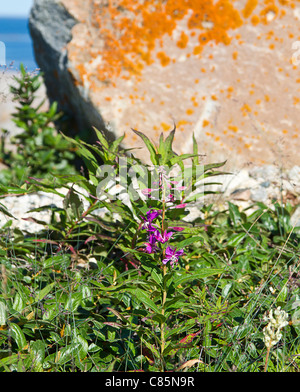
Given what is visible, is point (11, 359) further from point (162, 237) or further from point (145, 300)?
point (162, 237)

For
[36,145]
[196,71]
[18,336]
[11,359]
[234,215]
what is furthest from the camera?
[36,145]

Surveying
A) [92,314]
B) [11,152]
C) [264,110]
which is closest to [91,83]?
[11,152]

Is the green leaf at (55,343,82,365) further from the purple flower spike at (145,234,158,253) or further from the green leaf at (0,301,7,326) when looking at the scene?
the purple flower spike at (145,234,158,253)

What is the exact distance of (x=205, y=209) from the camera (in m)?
2.77

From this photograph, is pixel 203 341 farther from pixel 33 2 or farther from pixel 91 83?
pixel 33 2

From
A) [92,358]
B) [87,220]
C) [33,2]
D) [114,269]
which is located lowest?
[92,358]

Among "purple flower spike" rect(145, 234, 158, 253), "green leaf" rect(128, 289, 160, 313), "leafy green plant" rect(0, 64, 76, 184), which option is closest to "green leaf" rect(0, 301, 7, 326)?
"green leaf" rect(128, 289, 160, 313)

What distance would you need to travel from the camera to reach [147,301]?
1.72 metres

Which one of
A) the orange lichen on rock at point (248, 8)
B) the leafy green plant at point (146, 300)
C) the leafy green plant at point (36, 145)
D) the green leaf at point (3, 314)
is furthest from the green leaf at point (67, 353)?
the orange lichen on rock at point (248, 8)

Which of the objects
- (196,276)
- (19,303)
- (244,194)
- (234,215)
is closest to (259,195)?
(244,194)

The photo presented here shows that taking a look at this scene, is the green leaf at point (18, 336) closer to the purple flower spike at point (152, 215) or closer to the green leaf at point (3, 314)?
the green leaf at point (3, 314)

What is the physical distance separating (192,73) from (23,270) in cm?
230

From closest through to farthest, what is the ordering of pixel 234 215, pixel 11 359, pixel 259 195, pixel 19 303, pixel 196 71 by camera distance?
1. pixel 11 359
2. pixel 19 303
3. pixel 234 215
4. pixel 259 195
5. pixel 196 71

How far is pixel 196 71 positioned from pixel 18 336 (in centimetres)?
279
